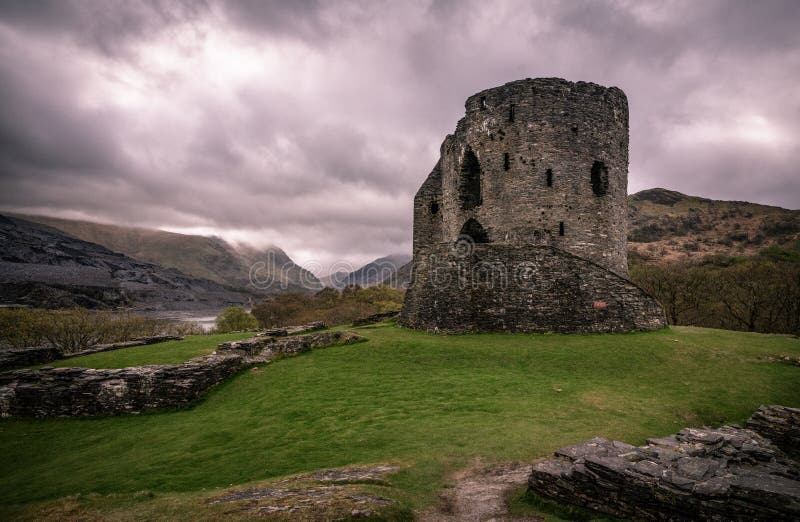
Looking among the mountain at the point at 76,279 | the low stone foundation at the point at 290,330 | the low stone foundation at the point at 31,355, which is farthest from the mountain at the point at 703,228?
the mountain at the point at 76,279

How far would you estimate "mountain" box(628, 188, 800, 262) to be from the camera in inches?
3128

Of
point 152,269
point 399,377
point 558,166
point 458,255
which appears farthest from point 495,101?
point 152,269

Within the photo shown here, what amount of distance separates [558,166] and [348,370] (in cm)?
1670

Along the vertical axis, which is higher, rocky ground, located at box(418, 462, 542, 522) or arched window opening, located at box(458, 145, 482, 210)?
arched window opening, located at box(458, 145, 482, 210)

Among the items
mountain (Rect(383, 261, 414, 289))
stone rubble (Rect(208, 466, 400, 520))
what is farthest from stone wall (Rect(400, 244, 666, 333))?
mountain (Rect(383, 261, 414, 289))

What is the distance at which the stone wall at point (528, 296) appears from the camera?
18.6 m

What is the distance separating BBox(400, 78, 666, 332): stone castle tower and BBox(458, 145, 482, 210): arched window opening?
7 centimetres

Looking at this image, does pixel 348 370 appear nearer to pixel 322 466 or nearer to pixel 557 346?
pixel 322 466

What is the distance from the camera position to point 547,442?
28.1 ft

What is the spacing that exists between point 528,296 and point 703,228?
103 m

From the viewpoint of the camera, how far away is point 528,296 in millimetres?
19344

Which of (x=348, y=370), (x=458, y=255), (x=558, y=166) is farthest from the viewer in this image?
(x=558, y=166)

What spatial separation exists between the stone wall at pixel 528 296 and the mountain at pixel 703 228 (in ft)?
187

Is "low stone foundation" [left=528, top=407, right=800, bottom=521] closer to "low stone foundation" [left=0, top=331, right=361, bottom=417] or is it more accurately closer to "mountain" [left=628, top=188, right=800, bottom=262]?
"low stone foundation" [left=0, top=331, right=361, bottom=417]
